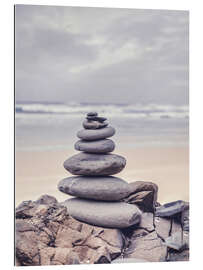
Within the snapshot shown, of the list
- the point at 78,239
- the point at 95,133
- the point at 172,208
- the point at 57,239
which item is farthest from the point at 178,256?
the point at 95,133

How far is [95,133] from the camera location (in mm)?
5719

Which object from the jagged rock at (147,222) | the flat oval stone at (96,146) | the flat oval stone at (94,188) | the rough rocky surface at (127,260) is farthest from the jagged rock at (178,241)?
the flat oval stone at (96,146)

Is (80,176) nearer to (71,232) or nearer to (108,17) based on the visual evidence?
(71,232)

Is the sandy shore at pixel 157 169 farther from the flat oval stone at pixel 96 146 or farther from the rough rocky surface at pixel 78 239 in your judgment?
the rough rocky surface at pixel 78 239

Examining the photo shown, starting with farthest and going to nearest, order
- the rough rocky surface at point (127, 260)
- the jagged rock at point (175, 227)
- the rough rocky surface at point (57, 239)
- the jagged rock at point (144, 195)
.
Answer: the jagged rock at point (144, 195), the jagged rock at point (175, 227), the rough rocky surface at point (127, 260), the rough rocky surface at point (57, 239)

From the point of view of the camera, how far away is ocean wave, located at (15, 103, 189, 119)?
18.4ft

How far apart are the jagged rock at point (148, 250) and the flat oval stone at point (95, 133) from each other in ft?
4.05

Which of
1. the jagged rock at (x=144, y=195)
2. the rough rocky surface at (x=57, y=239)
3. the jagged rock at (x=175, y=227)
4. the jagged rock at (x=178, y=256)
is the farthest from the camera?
the jagged rock at (x=144, y=195)

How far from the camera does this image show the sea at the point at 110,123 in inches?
220

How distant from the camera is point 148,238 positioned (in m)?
5.71

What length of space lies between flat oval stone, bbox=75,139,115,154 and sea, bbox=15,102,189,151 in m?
0.07

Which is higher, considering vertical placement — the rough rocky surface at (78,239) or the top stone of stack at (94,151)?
the top stone of stack at (94,151)
